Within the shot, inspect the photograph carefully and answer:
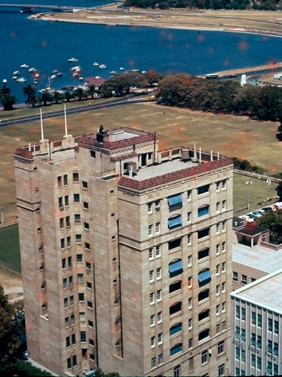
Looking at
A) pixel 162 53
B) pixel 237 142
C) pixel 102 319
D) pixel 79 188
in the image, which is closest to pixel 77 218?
pixel 79 188

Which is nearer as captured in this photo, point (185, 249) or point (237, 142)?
point (185, 249)

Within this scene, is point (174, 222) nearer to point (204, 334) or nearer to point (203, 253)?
point (203, 253)

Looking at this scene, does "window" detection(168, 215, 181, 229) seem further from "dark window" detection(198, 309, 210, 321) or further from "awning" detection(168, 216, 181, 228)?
"dark window" detection(198, 309, 210, 321)

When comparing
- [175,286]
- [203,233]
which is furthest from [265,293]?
[175,286]

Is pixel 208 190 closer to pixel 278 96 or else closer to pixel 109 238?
pixel 109 238

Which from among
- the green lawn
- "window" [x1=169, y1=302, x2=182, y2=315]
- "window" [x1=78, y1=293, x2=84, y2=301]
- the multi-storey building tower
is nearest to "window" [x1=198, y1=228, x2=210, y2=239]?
the multi-storey building tower

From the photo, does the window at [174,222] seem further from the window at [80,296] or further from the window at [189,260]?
the window at [80,296]
